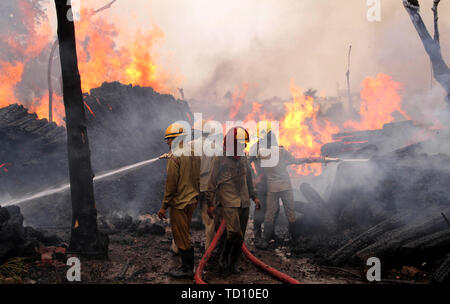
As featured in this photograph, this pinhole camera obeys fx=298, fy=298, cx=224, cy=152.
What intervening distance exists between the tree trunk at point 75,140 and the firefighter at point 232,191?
235 centimetres

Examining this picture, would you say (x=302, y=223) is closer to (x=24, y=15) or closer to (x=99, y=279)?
(x=99, y=279)

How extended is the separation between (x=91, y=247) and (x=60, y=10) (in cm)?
439

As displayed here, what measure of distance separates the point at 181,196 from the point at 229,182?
85 cm

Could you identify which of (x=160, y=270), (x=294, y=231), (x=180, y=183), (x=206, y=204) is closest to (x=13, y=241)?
(x=160, y=270)

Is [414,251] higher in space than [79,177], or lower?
lower

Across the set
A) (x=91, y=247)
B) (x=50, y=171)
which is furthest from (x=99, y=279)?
(x=50, y=171)

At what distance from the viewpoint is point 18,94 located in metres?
24.2

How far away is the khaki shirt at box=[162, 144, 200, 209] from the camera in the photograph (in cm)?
450

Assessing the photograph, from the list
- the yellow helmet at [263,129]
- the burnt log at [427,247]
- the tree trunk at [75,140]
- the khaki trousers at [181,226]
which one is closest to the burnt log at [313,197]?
the yellow helmet at [263,129]

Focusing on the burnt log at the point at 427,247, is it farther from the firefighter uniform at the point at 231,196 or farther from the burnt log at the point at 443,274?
the firefighter uniform at the point at 231,196

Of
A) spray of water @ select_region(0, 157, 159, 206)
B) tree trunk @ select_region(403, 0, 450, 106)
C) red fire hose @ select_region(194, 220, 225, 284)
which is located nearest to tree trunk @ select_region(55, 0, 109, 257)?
red fire hose @ select_region(194, 220, 225, 284)

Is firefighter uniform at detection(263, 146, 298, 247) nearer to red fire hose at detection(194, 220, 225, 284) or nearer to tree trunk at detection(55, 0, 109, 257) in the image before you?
red fire hose at detection(194, 220, 225, 284)

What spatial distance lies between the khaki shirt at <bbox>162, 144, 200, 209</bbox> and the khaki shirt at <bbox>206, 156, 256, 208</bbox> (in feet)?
1.18

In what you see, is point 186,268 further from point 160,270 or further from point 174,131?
point 174,131
